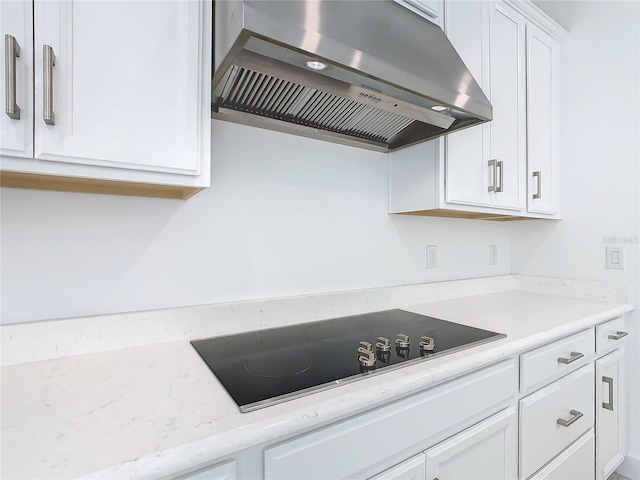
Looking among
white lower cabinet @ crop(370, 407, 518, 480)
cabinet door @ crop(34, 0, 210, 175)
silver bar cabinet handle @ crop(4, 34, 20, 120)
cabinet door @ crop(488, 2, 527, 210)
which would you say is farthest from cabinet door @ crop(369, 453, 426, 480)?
cabinet door @ crop(488, 2, 527, 210)

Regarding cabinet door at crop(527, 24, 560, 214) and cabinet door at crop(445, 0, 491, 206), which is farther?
cabinet door at crop(527, 24, 560, 214)

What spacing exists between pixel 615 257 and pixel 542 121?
2.74ft

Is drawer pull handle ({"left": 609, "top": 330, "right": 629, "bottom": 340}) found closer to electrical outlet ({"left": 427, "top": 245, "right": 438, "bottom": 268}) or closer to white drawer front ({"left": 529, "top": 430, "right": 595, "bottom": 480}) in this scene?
white drawer front ({"left": 529, "top": 430, "right": 595, "bottom": 480})

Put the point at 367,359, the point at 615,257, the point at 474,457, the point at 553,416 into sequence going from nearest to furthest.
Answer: the point at 367,359
the point at 474,457
the point at 553,416
the point at 615,257

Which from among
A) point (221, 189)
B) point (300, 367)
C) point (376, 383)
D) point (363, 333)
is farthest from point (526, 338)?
point (221, 189)

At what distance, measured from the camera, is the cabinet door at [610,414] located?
1568mm

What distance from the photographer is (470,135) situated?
1.54 m

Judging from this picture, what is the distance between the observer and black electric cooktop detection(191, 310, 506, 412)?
2.62 feet

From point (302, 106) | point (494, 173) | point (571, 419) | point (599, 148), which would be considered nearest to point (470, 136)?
point (494, 173)

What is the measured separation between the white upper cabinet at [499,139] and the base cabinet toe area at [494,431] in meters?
0.69

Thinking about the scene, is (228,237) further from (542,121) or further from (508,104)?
(542,121)

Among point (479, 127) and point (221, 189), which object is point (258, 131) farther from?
point (479, 127)

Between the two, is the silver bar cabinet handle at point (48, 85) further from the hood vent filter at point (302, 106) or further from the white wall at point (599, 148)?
the white wall at point (599, 148)

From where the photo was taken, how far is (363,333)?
48.2 inches
